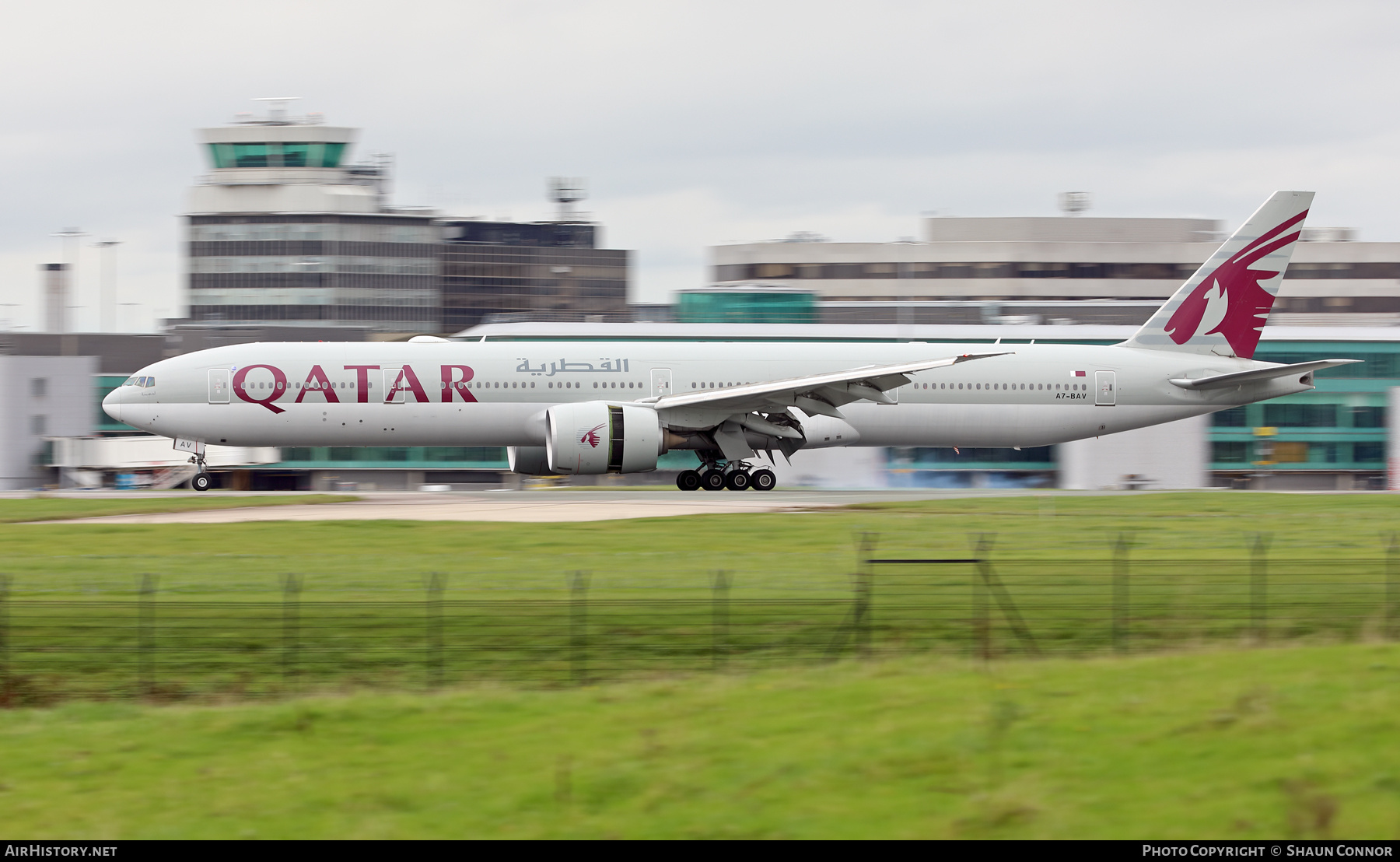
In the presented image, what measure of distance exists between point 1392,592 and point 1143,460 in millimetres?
43488

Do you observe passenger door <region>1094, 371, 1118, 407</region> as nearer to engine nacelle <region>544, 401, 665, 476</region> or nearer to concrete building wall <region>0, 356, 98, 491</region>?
engine nacelle <region>544, 401, 665, 476</region>

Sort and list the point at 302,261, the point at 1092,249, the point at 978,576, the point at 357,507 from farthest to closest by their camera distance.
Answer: the point at 1092,249 < the point at 302,261 < the point at 357,507 < the point at 978,576

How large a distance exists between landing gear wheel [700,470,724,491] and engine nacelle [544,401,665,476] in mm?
4007

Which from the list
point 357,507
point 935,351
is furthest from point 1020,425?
point 357,507

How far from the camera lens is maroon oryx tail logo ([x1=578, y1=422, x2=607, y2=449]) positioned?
37969mm

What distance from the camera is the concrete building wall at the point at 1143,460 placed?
204ft

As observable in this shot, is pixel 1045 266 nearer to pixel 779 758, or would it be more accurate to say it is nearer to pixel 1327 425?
pixel 1327 425

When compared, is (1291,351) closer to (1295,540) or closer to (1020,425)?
(1020,425)

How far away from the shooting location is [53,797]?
13500mm

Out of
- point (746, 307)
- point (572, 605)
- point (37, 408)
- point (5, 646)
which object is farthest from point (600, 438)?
point (746, 307)

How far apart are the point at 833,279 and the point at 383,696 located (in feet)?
445

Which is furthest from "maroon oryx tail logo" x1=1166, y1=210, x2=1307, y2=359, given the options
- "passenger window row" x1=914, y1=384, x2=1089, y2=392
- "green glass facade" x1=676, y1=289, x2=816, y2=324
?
"green glass facade" x1=676, y1=289, x2=816, y2=324

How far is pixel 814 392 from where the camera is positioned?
40375 mm

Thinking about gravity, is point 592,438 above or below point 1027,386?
→ below
